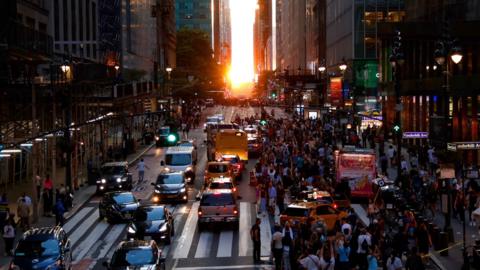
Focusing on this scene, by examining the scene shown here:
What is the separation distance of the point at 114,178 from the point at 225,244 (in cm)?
1701

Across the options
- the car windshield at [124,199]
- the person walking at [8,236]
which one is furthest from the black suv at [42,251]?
the car windshield at [124,199]

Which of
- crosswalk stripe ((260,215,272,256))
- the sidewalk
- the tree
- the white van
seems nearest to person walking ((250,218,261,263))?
crosswalk stripe ((260,215,272,256))

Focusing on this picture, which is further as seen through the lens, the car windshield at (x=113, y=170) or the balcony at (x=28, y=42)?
the car windshield at (x=113, y=170)

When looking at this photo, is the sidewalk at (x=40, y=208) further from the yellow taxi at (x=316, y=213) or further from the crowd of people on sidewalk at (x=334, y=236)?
the yellow taxi at (x=316, y=213)

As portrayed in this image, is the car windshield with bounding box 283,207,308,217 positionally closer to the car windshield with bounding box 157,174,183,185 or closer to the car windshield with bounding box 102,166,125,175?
the car windshield with bounding box 157,174,183,185

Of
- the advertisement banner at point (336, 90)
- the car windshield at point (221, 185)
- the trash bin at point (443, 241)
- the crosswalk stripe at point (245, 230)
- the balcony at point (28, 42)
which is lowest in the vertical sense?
the crosswalk stripe at point (245, 230)

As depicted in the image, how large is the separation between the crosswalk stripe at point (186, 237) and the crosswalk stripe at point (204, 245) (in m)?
0.37

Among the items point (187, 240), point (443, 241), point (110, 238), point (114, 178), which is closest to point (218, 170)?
point (114, 178)

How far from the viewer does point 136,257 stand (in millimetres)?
22156

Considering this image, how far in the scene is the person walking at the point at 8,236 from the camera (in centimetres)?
2811

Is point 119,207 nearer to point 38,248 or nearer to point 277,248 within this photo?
point 38,248

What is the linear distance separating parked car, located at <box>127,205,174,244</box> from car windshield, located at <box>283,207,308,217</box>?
4.25m

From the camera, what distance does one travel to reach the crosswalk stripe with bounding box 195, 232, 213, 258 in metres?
28.0

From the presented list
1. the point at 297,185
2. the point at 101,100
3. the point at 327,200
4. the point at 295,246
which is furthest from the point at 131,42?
the point at 295,246
